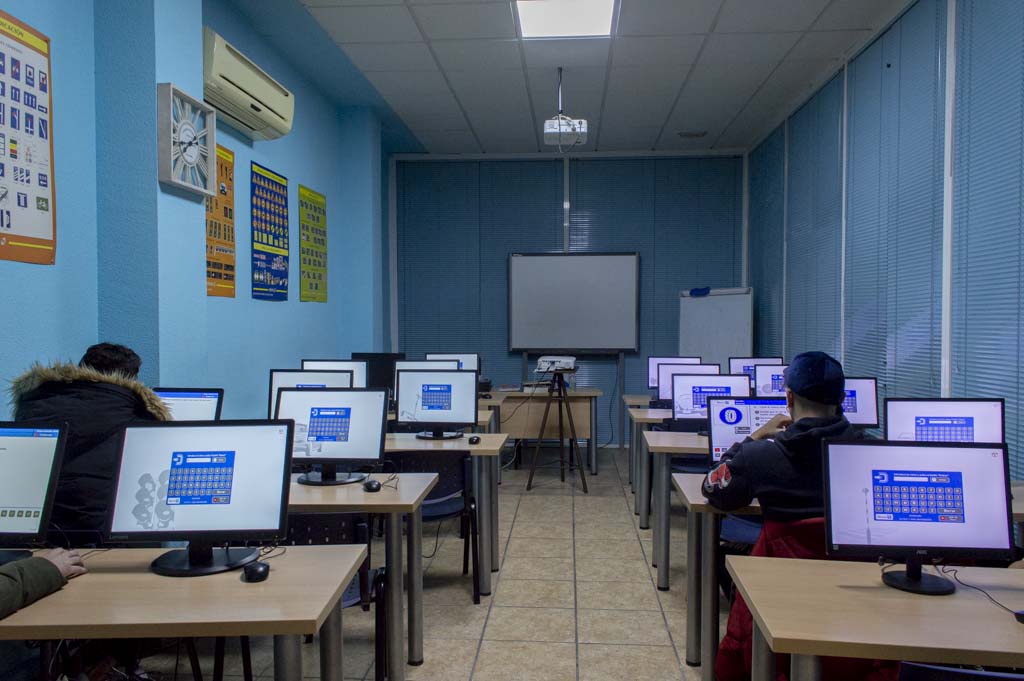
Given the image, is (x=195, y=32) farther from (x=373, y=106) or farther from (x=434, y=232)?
(x=434, y=232)

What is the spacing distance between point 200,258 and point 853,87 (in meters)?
4.50

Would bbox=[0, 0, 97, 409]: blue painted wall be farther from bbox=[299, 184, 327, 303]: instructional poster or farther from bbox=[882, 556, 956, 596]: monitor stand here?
bbox=[882, 556, 956, 596]: monitor stand

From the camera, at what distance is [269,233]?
4.70 m

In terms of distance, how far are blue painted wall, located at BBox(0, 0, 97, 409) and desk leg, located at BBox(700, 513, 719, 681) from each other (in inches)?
110

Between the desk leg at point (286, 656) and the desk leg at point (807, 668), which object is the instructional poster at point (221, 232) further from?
the desk leg at point (807, 668)

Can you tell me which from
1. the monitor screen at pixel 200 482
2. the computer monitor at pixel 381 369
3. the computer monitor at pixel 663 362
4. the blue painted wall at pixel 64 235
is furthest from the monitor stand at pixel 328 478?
the computer monitor at pixel 663 362

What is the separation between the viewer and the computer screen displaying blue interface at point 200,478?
1.96 metres

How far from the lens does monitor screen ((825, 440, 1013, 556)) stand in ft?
5.77

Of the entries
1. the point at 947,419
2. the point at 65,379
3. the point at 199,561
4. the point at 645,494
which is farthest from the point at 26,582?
the point at 645,494

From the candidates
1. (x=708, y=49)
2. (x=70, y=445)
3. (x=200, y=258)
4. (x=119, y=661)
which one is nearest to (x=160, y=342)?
(x=200, y=258)

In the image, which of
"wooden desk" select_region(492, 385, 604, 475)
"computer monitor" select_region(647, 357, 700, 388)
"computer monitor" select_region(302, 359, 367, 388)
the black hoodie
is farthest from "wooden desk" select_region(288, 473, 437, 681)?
"wooden desk" select_region(492, 385, 604, 475)

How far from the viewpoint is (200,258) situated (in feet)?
11.3

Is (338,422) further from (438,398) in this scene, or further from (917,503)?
(917,503)

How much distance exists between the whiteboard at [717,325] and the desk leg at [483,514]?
4.02m
